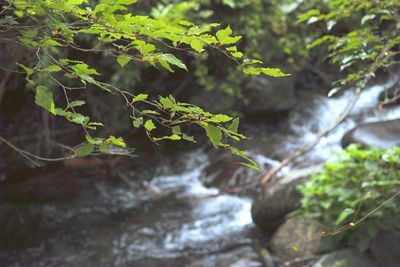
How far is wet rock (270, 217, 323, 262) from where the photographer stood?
4059 mm

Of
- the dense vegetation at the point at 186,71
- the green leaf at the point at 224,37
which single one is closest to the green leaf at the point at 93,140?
the dense vegetation at the point at 186,71

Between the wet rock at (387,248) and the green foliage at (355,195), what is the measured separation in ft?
0.21

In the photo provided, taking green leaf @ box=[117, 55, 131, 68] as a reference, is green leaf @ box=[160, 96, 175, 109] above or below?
below

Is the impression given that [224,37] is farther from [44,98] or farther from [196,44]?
[44,98]

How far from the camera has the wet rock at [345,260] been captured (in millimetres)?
3670

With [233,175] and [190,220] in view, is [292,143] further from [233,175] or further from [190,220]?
[190,220]

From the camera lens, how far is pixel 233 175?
21.5 feet

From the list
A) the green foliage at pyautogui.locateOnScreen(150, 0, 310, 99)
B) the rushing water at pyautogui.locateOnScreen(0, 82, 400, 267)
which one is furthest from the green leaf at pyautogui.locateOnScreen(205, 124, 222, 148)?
the green foliage at pyautogui.locateOnScreen(150, 0, 310, 99)

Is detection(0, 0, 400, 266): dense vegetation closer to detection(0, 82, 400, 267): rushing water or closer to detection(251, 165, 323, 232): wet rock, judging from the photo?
detection(251, 165, 323, 232): wet rock

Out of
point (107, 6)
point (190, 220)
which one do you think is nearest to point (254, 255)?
point (190, 220)

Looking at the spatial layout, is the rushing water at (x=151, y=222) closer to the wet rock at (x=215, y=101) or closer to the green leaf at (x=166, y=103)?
the wet rock at (x=215, y=101)

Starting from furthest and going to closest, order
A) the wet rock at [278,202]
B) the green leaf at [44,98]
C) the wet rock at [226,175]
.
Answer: the wet rock at [226,175], the wet rock at [278,202], the green leaf at [44,98]

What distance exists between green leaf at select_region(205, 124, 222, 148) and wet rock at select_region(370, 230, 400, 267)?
2.92 metres

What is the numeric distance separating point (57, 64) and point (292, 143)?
6.52m
